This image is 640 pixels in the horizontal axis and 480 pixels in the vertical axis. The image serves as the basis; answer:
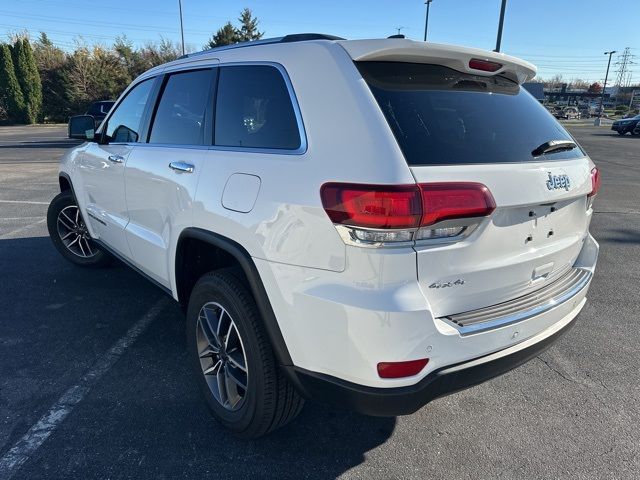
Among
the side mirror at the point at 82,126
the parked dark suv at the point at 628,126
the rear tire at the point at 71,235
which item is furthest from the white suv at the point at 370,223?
the parked dark suv at the point at 628,126

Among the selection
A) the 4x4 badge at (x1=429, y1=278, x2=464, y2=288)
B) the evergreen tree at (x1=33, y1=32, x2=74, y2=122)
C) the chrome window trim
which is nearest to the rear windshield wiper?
the 4x4 badge at (x1=429, y1=278, x2=464, y2=288)

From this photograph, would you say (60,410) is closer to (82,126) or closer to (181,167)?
(181,167)

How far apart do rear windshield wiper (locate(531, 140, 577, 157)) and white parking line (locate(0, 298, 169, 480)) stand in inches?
109

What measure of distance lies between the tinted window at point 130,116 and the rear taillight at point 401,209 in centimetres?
218

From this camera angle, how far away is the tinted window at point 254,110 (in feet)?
6.80

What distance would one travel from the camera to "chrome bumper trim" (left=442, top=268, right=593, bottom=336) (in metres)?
1.82

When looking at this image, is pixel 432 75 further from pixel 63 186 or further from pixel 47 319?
pixel 63 186

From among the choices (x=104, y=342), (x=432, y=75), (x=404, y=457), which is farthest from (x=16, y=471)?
(x=432, y=75)

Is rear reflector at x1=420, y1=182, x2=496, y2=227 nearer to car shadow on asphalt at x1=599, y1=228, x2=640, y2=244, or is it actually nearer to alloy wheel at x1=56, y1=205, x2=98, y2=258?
alloy wheel at x1=56, y1=205, x2=98, y2=258

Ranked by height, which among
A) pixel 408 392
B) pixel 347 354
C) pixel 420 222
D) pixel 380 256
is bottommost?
pixel 408 392

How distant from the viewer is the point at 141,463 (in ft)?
7.16

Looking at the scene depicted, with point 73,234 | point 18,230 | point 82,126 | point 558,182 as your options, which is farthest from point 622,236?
point 18,230

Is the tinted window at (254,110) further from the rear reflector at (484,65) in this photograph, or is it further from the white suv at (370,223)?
the rear reflector at (484,65)

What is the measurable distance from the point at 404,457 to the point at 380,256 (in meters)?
1.20
